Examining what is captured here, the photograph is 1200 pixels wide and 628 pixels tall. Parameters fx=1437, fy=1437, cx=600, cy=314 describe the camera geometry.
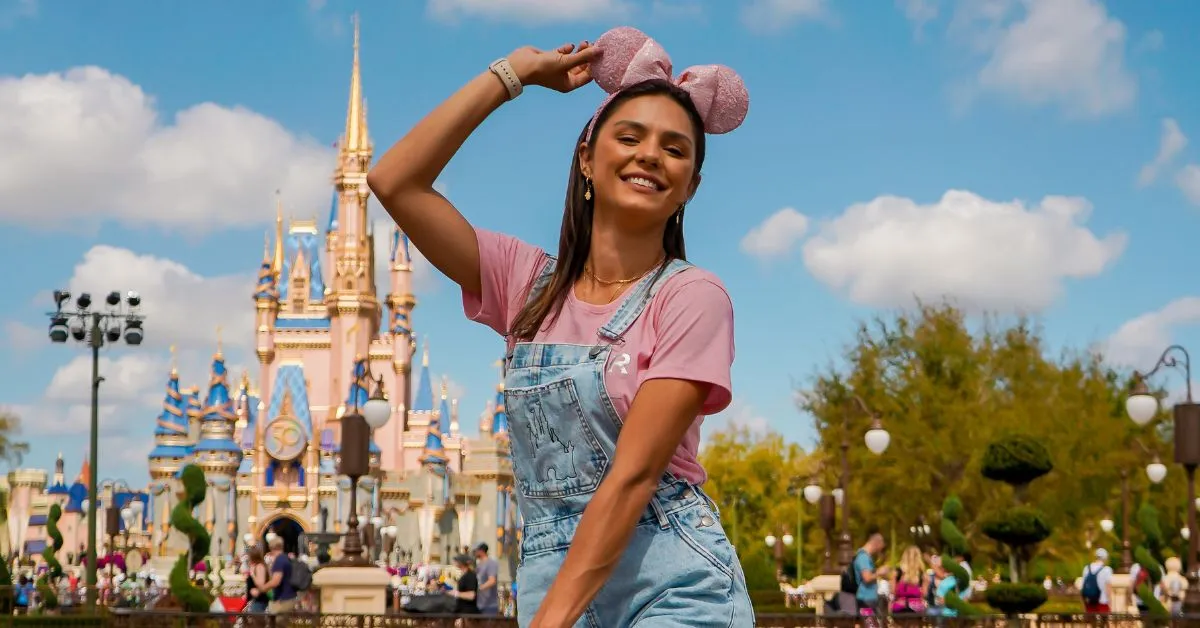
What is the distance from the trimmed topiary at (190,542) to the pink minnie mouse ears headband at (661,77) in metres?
18.0

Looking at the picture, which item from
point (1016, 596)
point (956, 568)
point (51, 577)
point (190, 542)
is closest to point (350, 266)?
point (51, 577)

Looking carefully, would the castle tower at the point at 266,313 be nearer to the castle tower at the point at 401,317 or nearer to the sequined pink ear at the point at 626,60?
the castle tower at the point at 401,317

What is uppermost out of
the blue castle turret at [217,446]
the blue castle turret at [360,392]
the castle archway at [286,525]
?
the blue castle turret at [360,392]

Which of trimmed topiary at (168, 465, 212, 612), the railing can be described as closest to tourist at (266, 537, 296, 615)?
the railing

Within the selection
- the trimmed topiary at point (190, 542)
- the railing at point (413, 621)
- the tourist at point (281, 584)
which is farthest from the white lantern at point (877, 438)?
the trimmed topiary at point (190, 542)

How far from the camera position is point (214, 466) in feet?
240

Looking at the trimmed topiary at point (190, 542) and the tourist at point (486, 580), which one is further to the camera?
the trimmed topiary at point (190, 542)

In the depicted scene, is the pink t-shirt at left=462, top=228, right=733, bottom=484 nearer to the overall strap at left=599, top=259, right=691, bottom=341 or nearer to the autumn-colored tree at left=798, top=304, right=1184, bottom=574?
the overall strap at left=599, top=259, right=691, bottom=341

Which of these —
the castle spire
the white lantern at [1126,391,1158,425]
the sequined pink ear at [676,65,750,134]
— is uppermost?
the castle spire

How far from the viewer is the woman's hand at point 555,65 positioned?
2.80m

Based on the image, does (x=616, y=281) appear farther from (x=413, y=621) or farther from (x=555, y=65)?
(x=413, y=621)

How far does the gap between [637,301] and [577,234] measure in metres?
0.25

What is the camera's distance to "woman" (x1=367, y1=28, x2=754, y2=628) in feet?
8.07

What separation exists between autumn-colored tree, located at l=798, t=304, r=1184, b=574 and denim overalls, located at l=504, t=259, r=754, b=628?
35.1 meters
